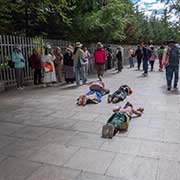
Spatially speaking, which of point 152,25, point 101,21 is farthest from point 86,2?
point 152,25

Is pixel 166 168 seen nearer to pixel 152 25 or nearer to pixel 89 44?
pixel 89 44

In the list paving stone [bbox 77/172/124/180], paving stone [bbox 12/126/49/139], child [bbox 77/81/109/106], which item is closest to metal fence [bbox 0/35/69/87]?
child [bbox 77/81/109/106]

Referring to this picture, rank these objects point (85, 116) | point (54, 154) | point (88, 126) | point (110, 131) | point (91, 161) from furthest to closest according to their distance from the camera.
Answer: point (85, 116) < point (88, 126) < point (110, 131) < point (54, 154) < point (91, 161)

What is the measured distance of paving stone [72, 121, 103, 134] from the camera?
5459 millimetres

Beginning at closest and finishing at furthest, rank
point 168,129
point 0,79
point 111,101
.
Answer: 1. point 168,129
2. point 111,101
3. point 0,79

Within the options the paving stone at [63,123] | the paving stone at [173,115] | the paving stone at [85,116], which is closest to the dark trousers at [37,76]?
the paving stone at [85,116]

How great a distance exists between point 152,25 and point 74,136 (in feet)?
173

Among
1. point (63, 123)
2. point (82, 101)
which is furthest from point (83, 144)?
point (82, 101)

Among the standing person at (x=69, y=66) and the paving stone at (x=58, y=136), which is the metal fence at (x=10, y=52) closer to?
the standing person at (x=69, y=66)

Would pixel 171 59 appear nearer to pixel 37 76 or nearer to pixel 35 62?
pixel 35 62

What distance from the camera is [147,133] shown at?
5.25 m

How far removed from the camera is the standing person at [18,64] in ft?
34.7

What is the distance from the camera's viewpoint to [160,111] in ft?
22.9

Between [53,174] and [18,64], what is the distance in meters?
7.71
